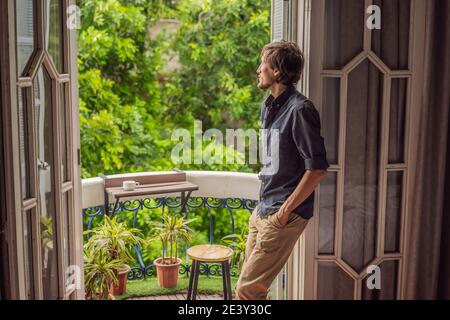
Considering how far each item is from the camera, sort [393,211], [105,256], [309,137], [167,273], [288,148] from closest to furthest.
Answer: [309,137] → [288,148] → [393,211] → [105,256] → [167,273]

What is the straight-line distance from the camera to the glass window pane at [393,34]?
2.53 metres

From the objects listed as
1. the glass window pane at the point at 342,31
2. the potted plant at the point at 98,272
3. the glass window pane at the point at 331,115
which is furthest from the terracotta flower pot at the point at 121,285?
the glass window pane at the point at 342,31

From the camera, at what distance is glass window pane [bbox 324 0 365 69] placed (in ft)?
8.19

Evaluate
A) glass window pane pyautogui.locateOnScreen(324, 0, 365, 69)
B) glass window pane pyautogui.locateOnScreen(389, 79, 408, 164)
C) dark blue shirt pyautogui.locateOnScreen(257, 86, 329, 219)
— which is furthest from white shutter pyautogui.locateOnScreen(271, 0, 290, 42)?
glass window pane pyautogui.locateOnScreen(389, 79, 408, 164)

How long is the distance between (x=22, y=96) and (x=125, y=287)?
216 cm

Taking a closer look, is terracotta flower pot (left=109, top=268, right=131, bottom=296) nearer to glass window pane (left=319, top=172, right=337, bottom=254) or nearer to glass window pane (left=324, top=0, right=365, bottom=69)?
glass window pane (left=319, top=172, right=337, bottom=254)

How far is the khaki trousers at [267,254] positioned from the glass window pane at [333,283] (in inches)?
17.6

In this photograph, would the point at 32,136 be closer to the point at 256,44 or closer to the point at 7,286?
the point at 7,286

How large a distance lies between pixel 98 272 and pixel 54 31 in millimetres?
1476

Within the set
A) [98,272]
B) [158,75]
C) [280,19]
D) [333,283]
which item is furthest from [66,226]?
[158,75]

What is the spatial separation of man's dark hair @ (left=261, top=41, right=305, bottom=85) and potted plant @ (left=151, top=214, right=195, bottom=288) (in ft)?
5.43

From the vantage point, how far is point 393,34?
2.55 m

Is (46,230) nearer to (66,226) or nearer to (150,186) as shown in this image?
(66,226)
